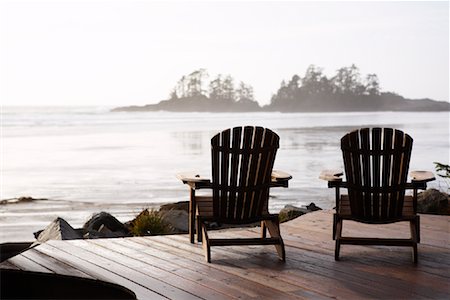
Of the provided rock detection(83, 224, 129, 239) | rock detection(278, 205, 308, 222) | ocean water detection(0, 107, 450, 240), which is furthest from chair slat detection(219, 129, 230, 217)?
ocean water detection(0, 107, 450, 240)

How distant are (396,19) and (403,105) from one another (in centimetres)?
1725

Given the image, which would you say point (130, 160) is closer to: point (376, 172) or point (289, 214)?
point (289, 214)

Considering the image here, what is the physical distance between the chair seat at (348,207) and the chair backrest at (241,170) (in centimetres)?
57

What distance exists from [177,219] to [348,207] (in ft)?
9.23

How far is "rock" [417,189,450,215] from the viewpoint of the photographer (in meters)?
7.62

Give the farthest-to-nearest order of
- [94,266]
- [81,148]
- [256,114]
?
[256,114]
[81,148]
[94,266]

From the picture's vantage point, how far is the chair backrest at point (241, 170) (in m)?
4.95

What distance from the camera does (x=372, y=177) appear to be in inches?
192

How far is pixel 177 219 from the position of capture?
7465 mm

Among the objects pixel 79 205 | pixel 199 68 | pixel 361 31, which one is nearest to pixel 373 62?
pixel 361 31

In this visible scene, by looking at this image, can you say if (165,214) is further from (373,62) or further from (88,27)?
(88,27)

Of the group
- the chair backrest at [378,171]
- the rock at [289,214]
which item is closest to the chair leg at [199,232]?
the chair backrest at [378,171]

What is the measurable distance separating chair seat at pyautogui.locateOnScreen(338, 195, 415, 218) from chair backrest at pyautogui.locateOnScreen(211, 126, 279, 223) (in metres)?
0.57

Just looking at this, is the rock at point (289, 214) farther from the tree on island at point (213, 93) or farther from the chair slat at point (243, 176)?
the tree on island at point (213, 93)
